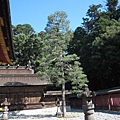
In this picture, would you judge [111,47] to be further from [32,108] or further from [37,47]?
[37,47]

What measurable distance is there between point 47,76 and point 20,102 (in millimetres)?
8507

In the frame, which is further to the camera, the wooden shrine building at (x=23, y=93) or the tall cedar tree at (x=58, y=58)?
the wooden shrine building at (x=23, y=93)

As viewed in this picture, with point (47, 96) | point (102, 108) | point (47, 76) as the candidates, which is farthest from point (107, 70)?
point (47, 76)

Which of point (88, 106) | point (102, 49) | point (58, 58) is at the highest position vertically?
point (102, 49)

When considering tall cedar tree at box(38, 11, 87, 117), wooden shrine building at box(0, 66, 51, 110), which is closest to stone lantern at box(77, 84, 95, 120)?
tall cedar tree at box(38, 11, 87, 117)

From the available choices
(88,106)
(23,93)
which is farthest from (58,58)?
(88,106)

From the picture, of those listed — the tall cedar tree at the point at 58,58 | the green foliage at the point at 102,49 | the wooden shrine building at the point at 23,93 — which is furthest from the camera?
the green foliage at the point at 102,49

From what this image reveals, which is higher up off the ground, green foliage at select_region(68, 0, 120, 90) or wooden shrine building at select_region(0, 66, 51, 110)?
green foliage at select_region(68, 0, 120, 90)

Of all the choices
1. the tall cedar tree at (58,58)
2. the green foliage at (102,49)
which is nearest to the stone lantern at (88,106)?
the tall cedar tree at (58,58)

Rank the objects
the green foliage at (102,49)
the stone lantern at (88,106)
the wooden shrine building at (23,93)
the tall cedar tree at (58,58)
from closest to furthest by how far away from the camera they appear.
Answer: the stone lantern at (88,106) → the tall cedar tree at (58,58) → the wooden shrine building at (23,93) → the green foliage at (102,49)

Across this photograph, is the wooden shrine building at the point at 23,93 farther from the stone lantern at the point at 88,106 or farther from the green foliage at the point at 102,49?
the stone lantern at the point at 88,106

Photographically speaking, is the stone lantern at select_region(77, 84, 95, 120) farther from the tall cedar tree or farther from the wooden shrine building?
the wooden shrine building

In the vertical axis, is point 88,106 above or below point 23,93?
below

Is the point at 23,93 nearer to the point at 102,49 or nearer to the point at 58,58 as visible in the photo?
the point at 58,58
